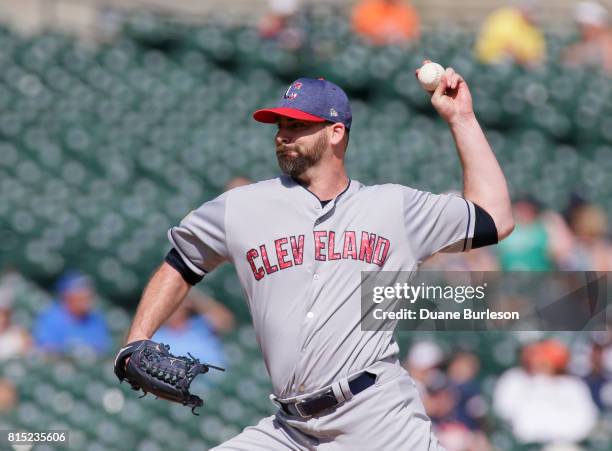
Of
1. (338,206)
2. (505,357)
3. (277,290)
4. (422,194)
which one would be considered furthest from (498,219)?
(505,357)

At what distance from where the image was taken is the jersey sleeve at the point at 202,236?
136 inches

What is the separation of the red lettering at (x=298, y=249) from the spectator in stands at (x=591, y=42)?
729 centimetres

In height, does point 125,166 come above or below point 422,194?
below

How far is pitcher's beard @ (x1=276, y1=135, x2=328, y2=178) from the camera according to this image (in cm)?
348

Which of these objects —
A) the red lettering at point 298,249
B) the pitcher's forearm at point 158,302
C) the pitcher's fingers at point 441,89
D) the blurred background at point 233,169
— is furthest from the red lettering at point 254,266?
the blurred background at point 233,169

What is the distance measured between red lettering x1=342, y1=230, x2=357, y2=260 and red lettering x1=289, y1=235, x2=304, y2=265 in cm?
12

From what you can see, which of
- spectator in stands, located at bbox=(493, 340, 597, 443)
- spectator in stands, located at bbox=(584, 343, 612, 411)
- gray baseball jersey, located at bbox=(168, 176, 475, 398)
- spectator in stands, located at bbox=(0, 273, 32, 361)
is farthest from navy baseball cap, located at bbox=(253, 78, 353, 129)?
spectator in stands, located at bbox=(0, 273, 32, 361)

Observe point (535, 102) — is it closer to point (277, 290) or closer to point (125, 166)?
→ point (125, 166)

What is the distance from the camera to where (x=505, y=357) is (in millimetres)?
7004

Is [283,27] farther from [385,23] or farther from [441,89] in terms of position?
[441,89]

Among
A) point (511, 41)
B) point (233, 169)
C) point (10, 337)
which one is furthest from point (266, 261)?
point (511, 41)

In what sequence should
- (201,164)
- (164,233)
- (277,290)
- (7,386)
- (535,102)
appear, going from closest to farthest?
(277,290) → (7,386) → (164,233) → (201,164) → (535,102)

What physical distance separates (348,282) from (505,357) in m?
3.83

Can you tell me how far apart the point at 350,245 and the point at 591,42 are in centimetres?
751
